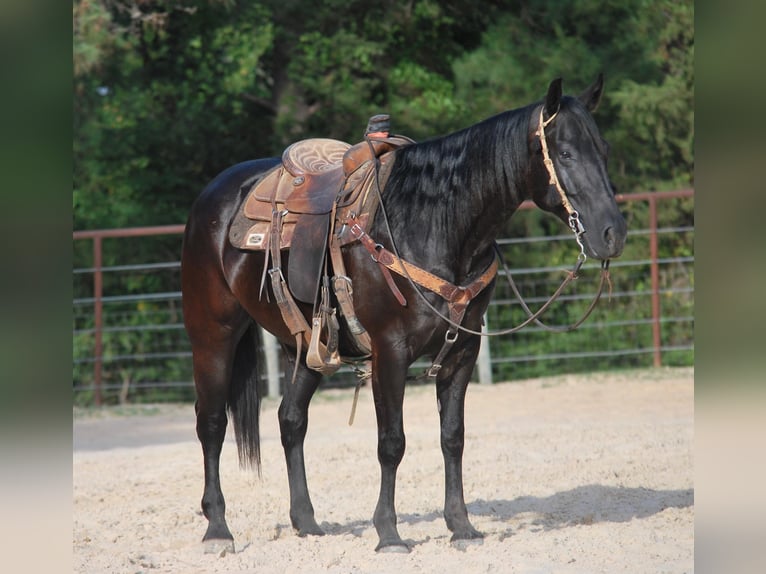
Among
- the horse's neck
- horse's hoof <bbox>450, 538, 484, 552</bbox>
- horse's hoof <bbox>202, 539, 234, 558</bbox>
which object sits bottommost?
horse's hoof <bbox>202, 539, 234, 558</bbox>

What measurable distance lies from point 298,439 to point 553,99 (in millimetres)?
1980

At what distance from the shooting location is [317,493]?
5.21 m

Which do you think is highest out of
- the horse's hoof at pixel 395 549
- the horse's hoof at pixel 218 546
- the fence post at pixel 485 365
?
the fence post at pixel 485 365

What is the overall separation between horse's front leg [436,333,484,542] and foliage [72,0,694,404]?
7.23 m

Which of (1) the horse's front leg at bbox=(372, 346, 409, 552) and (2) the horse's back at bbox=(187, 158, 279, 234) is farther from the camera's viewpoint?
(2) the horse's back at bbox=(187, 158, 279, 234)

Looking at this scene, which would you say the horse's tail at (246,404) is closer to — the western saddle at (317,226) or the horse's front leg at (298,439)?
the horse's front leg at (298,439)

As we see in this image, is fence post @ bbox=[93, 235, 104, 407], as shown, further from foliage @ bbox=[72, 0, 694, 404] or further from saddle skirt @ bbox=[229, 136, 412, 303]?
saddle skirt @ bbox=[229, 136, 412, 303]

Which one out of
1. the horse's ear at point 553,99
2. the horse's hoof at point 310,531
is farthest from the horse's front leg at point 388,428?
the horse's ear at point 553,99

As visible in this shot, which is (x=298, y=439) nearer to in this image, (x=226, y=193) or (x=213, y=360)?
(x=213, y=360)

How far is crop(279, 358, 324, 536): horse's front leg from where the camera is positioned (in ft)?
14.1

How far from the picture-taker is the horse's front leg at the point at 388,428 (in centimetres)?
367

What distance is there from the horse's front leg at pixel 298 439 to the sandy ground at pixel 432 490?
13cm

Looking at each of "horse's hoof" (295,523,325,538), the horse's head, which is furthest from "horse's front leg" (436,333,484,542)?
the horse's head
